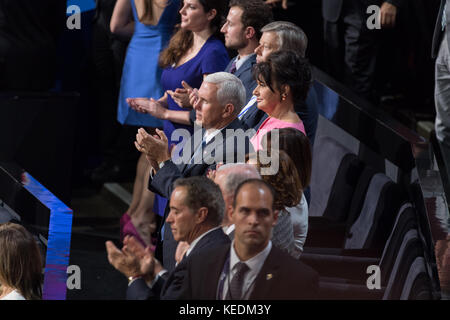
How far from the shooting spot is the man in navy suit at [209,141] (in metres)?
2.82

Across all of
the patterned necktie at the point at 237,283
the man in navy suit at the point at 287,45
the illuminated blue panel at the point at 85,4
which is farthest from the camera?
the illuminated blue panel at the point at 85,4

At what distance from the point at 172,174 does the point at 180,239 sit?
51 centimetres

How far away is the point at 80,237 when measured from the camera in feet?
16.1

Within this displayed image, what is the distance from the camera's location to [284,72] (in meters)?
2.97

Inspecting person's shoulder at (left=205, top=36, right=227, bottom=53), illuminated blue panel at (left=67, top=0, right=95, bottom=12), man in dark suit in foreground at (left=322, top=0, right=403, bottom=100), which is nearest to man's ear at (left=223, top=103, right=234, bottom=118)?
person's shoulder at (left=205, top=36, right=227, bottom=53)

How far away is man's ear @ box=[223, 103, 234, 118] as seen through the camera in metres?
2.90

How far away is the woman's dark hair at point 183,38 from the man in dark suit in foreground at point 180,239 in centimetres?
168

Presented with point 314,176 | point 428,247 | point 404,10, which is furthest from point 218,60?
point 404,10

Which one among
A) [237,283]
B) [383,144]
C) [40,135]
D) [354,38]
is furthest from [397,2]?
[237,283]

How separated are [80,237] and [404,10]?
6.99ft

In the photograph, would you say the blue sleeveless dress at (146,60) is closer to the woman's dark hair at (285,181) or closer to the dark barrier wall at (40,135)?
the dark barrier wall at (40,135)

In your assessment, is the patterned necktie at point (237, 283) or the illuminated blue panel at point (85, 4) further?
the illuminated blue panel at point (85, 4)

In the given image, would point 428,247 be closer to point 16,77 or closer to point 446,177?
point 446,177

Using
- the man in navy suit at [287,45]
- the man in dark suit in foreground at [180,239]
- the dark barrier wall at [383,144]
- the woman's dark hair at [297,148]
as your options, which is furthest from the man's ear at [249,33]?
the man in dark suit in foreground at [180,239]
